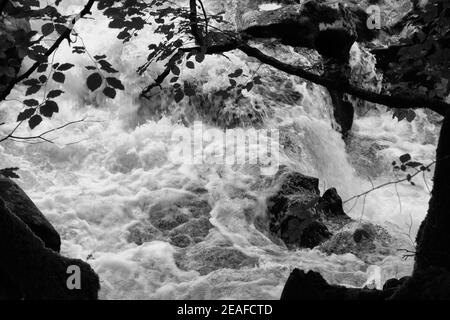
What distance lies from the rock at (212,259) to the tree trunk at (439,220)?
381 centimetres

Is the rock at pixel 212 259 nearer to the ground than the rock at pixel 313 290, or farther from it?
nearer to the ground

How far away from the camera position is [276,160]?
920cm

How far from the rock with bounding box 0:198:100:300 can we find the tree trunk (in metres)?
2.11

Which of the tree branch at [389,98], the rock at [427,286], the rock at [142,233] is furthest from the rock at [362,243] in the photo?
the tree branch at [389,98]

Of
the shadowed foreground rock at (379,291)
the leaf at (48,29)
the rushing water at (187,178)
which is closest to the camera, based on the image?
the leaf at (48,29)

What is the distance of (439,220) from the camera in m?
2.95

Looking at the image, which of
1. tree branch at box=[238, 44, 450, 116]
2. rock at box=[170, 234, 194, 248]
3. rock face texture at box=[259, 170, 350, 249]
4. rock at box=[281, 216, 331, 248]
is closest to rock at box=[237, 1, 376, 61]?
rock face texture at box=[259, 170, 350, 249]

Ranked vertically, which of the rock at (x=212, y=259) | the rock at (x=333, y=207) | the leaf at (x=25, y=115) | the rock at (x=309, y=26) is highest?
the rock at (x=309, y=26)

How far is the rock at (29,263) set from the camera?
3.14m

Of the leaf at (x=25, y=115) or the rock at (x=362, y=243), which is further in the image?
the rock at (x=362, y=243)

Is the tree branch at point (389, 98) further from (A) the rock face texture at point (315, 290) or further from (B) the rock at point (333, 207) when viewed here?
(B) the rock at point (333, 207)
